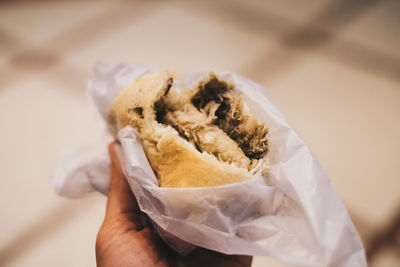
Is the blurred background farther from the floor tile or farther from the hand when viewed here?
the hand

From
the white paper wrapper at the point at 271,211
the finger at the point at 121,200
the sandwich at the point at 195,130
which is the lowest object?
the finger at the point at 121,200

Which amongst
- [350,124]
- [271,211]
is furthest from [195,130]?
[350,124]

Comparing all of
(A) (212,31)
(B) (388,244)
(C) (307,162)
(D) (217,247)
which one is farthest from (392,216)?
(A) (212,31)

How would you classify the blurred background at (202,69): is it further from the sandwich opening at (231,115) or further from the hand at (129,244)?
the sandwich opening at (231,115)

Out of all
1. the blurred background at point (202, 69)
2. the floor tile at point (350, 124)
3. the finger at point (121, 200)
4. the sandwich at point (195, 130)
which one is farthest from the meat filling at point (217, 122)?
the floor tile at point (350, 124)

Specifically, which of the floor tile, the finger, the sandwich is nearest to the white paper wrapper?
the sandwich

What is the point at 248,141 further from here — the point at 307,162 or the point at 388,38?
the point at 388,38
